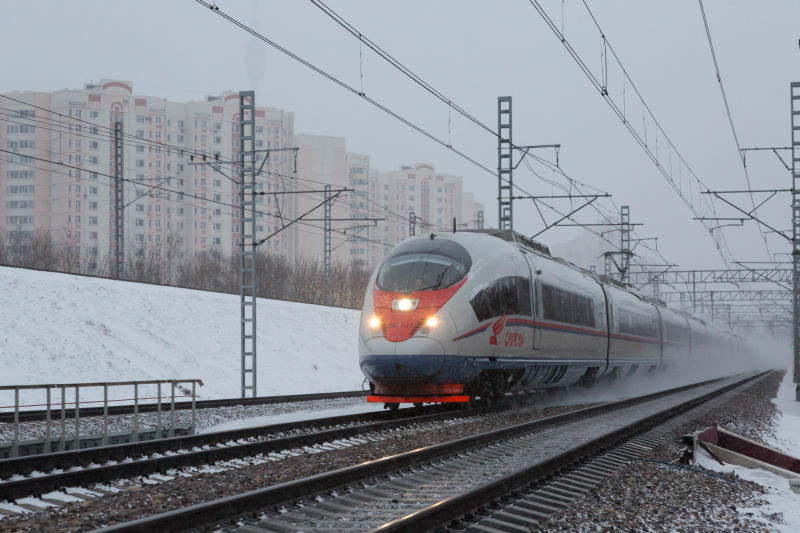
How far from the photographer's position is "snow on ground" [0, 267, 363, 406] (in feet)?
80.7

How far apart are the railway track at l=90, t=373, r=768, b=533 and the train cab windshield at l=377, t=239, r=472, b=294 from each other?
149 inches

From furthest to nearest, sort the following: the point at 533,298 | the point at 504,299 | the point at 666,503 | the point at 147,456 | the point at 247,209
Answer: the point at 247,209
the point at 533,298
the point at 504,299
the point at 147,456
the point at 666,503

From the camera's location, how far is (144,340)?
93.1 feet

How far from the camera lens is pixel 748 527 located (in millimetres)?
7168

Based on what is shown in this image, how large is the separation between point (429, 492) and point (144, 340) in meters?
22.1

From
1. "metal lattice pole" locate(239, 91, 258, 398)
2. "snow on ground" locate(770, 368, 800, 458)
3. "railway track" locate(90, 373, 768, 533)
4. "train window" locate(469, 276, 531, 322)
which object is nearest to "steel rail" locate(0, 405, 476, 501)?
"railway track" locate(90, 373, 768, 533)

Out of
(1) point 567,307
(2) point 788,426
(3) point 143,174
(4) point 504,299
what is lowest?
(2) point 788,426

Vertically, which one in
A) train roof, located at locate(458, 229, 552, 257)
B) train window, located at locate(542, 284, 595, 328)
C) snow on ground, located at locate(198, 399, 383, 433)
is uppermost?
train roof, located at locate(458, 229, 552, 257)

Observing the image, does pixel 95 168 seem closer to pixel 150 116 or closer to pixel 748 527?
pixel 150 116

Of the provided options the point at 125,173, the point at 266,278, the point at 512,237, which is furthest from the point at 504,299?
the point at 125,173

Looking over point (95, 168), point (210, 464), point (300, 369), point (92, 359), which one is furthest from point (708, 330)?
point (95, 168)

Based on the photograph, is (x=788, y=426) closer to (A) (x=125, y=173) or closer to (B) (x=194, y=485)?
(B) (x=194, y=485)

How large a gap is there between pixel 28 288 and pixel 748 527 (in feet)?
81.6

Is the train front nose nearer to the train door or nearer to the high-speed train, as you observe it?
the high-speed train
